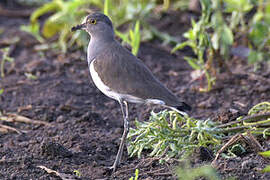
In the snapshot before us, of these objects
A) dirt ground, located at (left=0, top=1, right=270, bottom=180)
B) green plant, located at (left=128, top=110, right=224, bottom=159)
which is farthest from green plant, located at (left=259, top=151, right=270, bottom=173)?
green plant, located at (left=128, top=110, right=224, bottom=159)

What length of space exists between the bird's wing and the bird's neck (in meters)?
0.14

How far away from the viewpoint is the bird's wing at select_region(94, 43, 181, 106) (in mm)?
4637

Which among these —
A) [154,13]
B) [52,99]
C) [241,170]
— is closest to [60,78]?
[52,99]

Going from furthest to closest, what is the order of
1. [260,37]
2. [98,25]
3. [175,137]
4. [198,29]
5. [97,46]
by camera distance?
[260,37] < [198,29] < [98,25] < [97,46] < [175,137]

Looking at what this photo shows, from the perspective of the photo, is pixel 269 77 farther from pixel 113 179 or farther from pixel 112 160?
pixel 113 179

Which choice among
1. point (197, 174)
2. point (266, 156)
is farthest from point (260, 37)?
point (197, 174)

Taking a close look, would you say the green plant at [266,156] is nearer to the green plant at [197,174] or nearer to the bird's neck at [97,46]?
the green plant at [197,174]

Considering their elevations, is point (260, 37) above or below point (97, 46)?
below

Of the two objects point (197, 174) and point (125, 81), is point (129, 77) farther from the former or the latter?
point (197, 174)

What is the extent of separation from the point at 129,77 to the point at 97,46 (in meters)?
0.66

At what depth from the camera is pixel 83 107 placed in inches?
234

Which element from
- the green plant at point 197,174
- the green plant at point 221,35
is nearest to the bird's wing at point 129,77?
the green plant at point 197,174

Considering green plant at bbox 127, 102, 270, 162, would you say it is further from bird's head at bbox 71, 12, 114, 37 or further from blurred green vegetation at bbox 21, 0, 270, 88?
blurred green vegetation at bbox 21, 0, 270, 88

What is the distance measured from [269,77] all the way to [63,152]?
330 cm
